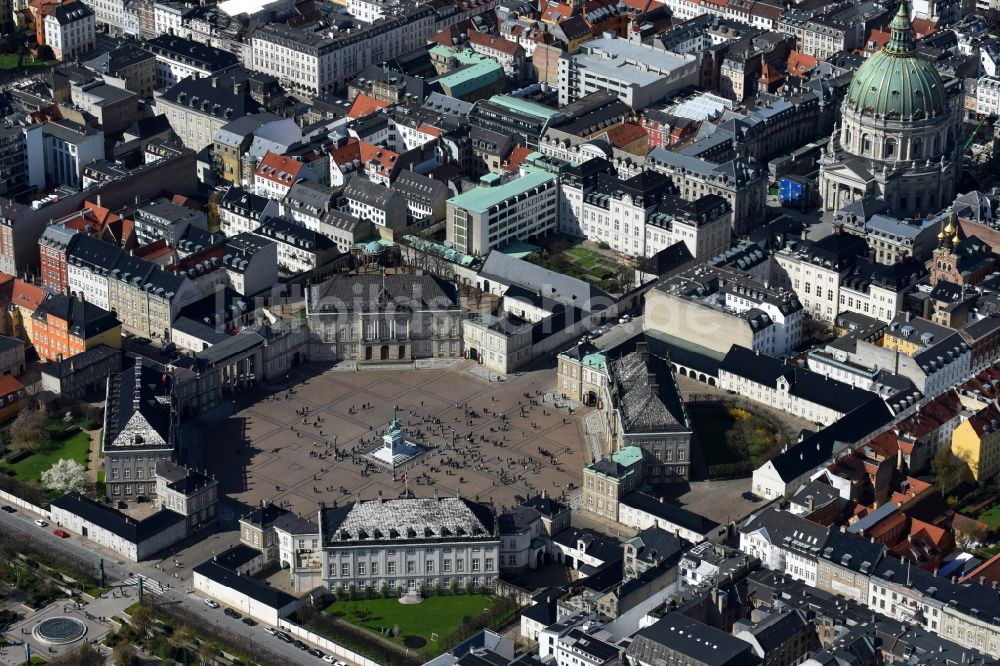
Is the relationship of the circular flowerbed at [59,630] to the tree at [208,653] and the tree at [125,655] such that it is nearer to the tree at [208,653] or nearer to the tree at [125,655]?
the tree at [125,655]

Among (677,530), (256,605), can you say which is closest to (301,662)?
(256,605)

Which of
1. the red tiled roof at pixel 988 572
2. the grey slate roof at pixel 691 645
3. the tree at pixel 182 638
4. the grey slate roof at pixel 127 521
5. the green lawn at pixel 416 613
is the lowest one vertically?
the green lawn at pixel 416 613

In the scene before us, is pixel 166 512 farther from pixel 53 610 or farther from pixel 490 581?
pixel 490 581

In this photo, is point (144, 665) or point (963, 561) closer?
point (144, 665)

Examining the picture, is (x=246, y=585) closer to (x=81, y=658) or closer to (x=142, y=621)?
(x=142, y=621)

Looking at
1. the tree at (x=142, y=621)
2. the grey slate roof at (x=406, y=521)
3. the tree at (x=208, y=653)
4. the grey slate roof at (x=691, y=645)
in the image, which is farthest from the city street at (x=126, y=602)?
the grey slate roof at (x=691, y=645)

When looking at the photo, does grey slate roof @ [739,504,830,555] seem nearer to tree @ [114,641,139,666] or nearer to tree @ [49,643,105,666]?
tree @ [114,641,139,666]

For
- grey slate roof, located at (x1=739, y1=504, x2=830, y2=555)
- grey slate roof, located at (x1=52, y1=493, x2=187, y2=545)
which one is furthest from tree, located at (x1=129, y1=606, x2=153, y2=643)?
grey slate roof, located at (x1=739, y1=504, x2=830, y2=555)
